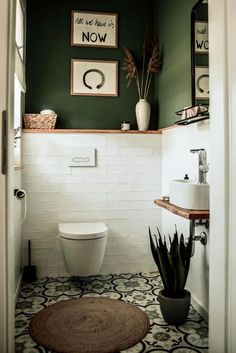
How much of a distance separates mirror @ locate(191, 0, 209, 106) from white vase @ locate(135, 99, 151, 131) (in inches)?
31.4

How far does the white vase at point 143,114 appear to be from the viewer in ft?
9.77

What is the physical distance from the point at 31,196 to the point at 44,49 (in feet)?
4.70

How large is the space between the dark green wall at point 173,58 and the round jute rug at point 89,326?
156 centimetres

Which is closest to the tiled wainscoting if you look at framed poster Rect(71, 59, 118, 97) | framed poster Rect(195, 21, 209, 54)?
framed poster Rect(71, 59, 118, 97)

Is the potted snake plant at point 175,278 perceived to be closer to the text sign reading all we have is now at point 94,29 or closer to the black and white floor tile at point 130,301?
the black and white floor tile at point 130,301

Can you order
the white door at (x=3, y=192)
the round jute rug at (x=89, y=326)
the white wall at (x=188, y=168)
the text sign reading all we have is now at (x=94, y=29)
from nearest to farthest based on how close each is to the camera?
the white door at (x=3, y=192)
the round jute rug at (x=89, y=326)
the white wall at (x=188, y=168)
the text sign reading all we have is now at (x=94, y=29)

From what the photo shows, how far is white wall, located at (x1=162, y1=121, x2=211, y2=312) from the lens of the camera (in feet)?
6.79

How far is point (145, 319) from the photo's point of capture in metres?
2.01

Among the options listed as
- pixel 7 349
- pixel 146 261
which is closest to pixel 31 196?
pixel 146 261

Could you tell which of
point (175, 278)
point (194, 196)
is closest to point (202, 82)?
point (194, 196)

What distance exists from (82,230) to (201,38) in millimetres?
1663

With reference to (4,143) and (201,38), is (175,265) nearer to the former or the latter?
(4,143)

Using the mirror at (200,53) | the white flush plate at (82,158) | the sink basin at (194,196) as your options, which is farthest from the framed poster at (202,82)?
the white flush plate at (82,158)

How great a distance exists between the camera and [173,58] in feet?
8.79
